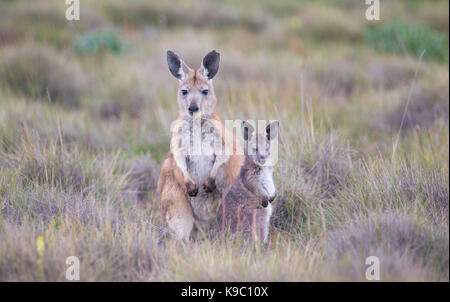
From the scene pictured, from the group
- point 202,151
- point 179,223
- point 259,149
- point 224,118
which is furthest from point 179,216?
point 224,118

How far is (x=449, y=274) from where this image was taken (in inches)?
126

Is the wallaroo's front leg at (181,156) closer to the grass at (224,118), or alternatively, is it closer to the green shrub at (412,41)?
the grass at (224,118)

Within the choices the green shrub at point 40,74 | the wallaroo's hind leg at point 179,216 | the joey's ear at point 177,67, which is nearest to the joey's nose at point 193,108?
the joey's ear at point 177,67

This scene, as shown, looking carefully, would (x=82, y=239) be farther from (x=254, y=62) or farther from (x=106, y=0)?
(x=106, y=0)

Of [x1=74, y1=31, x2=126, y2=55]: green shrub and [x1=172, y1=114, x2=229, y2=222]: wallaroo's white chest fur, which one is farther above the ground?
[x1=74, y1=31, x2=126, y2=55]: green shrub

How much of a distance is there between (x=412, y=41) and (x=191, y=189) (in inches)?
284

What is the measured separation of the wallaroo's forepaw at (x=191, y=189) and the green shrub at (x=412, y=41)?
648 cm

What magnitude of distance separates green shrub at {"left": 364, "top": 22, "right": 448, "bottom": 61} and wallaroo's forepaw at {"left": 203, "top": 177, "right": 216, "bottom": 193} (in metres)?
6.39

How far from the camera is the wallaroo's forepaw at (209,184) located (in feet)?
13.9

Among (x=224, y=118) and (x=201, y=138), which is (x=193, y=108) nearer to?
(x=201, y=138)

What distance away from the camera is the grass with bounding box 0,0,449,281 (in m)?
3.39

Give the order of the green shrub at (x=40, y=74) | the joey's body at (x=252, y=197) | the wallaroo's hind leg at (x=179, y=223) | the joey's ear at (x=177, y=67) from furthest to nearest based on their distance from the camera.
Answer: the green shrub at (x=40, y=74), the joey's ear at (x=177, y=67), the wallaroo's hind leg at (x=179, y=223), the joey's body at (x=252, y=197)

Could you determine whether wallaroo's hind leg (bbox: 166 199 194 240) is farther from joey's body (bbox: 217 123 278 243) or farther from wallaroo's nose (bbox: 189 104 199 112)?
wallaroo's nose (bbox: 189 104 199 112)

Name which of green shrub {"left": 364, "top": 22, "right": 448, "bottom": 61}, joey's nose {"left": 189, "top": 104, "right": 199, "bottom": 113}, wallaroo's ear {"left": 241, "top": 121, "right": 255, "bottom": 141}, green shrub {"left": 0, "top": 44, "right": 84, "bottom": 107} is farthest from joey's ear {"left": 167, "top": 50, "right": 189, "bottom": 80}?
green shrub {"left": 364, "top": 22, "right": 448, "bottom": 61}
